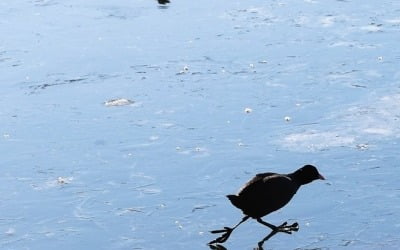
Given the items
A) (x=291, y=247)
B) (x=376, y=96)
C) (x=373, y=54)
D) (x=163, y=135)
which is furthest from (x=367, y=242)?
(x=373, y=54)

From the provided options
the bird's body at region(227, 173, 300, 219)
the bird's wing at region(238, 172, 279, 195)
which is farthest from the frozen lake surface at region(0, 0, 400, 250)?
the bird's wing at region(238, 172, 279, 195)

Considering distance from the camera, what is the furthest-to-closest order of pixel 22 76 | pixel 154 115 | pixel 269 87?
pixel 22 76
pixel 269 87
pixel 154 115

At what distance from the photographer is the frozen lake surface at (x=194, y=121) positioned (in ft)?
25.4

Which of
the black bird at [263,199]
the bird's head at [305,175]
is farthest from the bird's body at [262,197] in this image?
the bird's head at [305,175]

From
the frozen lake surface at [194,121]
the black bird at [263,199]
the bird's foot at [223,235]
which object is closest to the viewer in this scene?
the bird's foot at [223,235]

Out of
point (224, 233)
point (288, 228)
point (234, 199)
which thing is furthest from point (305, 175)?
point (224, 233)

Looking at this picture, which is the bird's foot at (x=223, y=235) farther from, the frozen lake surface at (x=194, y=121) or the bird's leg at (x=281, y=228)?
the bird's leg at (x=281, y=228)

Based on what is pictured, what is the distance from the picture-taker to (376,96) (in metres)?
10.9

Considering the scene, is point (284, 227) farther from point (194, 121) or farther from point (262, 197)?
point (194, 121)

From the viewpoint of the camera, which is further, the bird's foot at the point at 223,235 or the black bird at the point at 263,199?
the black bird at the point at 263,199

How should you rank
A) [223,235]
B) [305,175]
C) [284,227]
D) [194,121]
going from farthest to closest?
[194,121] < [305,175] < [284,227] < [223,235]

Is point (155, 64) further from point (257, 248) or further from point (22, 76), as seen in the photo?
point (257, 248)

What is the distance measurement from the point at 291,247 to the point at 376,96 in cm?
425

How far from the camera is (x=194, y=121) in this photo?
10.4m
